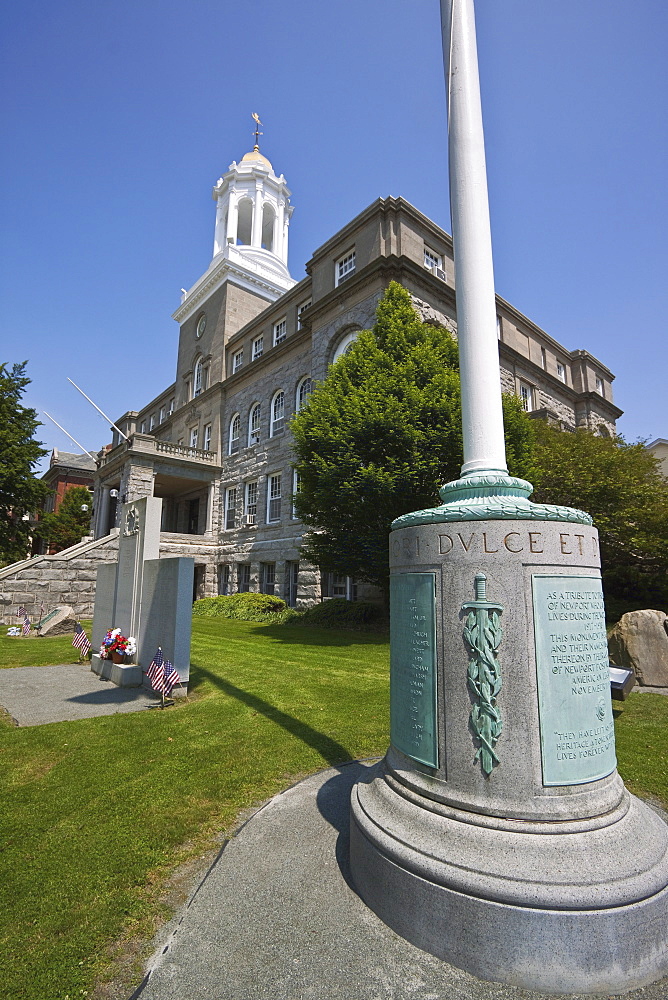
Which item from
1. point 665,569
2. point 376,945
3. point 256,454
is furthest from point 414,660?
point 256,454

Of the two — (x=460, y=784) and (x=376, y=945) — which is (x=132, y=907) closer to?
(x=376, y=945)

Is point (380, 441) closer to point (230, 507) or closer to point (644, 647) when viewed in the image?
point (644, 647)

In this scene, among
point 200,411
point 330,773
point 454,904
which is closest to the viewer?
point 454,904

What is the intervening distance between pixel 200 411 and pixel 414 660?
33805 mm

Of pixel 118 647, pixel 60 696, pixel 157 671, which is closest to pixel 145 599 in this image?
pixel 118 647

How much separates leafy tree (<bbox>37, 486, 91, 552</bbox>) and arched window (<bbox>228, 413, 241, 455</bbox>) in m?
19.3

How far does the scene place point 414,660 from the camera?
10.7 ft

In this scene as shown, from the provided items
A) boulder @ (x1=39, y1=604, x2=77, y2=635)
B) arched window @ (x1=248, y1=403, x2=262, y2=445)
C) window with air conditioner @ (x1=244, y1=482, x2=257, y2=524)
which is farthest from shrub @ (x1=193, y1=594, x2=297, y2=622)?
arched window @ (x1=248, y1=403, x2=262, y2=445)

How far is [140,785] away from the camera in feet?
14.8

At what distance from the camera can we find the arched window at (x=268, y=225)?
3902 cm

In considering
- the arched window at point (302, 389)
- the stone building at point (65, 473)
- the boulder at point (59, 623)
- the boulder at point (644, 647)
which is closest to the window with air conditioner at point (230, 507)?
the arched window at point (302, 389)

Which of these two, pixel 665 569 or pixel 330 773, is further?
pixel 665 569

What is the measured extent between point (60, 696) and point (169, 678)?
2.01 m

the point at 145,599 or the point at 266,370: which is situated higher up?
the point at 266,370
